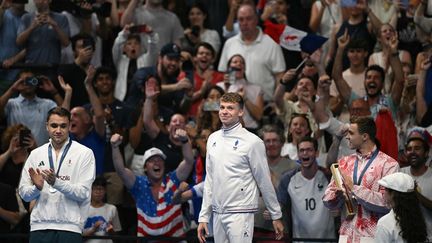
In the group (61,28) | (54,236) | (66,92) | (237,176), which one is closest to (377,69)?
(66,92)

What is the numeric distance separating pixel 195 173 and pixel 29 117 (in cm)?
243

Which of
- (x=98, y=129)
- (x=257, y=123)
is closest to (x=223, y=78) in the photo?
(x=257, y=123)

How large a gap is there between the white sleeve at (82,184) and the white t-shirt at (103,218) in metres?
2.06

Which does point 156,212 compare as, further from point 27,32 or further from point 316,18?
point 316,18

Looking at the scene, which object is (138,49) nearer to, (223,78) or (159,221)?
(223,78)

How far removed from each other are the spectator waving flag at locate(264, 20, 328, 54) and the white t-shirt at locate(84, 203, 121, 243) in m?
3.48

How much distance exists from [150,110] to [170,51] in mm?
1617

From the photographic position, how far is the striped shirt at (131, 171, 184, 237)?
15.3 metres

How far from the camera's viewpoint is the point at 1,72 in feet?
57.5

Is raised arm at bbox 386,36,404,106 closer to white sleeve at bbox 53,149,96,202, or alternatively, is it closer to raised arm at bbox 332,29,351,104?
raised arm at bbox 332,29,351,104

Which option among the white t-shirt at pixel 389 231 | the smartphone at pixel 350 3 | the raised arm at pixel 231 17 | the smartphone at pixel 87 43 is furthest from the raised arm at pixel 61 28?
the white t-shirt at pixel 389 231

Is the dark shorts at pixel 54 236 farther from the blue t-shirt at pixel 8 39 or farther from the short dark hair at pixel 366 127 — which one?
the blue t-shirt at pixel 8 39

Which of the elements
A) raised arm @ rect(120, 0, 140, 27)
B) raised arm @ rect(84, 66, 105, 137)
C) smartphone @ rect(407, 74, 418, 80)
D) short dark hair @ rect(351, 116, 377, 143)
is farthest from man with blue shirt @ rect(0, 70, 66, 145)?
short dark hair @ rect(351, 116, 377, 143)

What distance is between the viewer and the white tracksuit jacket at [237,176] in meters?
12.9
